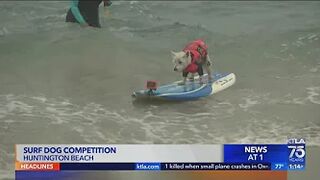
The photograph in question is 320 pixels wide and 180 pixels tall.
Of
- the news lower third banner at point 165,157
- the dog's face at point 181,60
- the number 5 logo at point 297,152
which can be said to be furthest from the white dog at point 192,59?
the number 5 logo at point 297,152

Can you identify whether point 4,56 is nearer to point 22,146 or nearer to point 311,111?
point 22,146

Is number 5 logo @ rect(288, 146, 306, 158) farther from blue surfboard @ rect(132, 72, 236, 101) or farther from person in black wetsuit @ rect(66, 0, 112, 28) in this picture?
person in black wetsuit @ rect(66, 0, 112, 28)

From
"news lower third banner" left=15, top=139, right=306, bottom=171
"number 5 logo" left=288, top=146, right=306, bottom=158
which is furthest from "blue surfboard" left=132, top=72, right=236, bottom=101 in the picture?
"number 5 logo" left=288, top=146, right=306, bottom=158

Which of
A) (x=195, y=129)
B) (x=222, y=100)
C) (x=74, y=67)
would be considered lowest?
(x=195, y=129)

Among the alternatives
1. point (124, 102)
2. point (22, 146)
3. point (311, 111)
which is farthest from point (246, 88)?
point (22, 146)

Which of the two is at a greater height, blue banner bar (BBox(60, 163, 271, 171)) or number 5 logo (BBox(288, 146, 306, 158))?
number 5 logo (BBox(288, 146, 306, 158))

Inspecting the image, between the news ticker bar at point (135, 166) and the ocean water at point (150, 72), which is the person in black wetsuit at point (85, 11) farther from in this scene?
the news ticker bar at point (135, 166)
